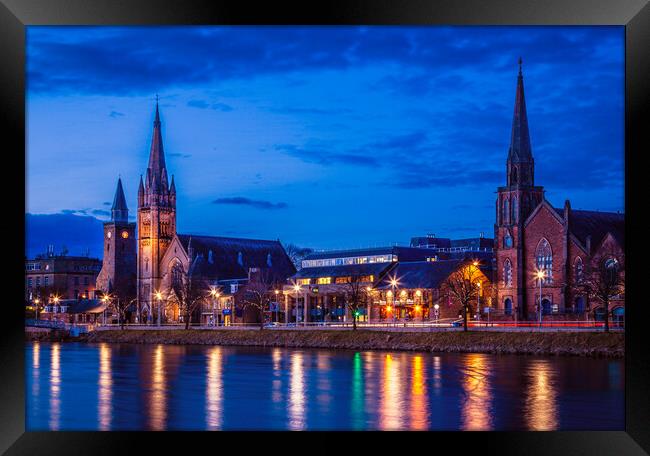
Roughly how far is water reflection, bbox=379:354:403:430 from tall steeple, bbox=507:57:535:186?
3048 cm

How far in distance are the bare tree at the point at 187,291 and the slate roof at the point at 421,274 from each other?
15814mm

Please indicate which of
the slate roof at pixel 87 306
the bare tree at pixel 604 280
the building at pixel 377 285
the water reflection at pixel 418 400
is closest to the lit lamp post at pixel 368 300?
the building at pixel 377 285

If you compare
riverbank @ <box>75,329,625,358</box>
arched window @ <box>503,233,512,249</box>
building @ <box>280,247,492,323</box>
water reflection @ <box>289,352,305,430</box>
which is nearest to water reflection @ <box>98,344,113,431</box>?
water reflection @ <box>289,352,305,430</box>

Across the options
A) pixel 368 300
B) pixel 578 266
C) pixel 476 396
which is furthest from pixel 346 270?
pixel 476 396

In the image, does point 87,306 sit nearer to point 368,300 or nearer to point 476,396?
point 368,300

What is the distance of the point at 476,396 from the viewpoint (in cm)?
2522

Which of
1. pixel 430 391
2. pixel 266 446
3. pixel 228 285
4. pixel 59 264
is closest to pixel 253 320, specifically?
pixel 228 285

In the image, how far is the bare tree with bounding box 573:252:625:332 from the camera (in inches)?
1831

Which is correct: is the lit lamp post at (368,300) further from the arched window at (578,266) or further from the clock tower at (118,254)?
the clock tower at (118,254)

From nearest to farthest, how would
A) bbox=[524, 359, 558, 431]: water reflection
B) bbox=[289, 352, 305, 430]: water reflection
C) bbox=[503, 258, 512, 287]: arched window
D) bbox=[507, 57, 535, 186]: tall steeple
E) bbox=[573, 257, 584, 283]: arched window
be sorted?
1. bbox=[524, 359, 558, 431]: water reflection
2. bbox=[289, 352, 305, 430]: water reflection
3. bbox=[573, 257, 584, 283]: arched window
4. bbox=[503, 258, 512, 287]: arched window
5. bbox=[507, 57, 535, 186]: tall steeple

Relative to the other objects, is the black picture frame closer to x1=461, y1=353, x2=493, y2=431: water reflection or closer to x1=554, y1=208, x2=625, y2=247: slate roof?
x1=461, y1=353, x2=493, y2=431: water reflection

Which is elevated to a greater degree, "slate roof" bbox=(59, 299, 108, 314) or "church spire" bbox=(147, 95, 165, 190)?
"church spire" bbox=(147, 95, 165, 190)

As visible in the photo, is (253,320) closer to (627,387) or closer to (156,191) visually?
(156,191)

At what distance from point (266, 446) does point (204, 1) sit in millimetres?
7313
